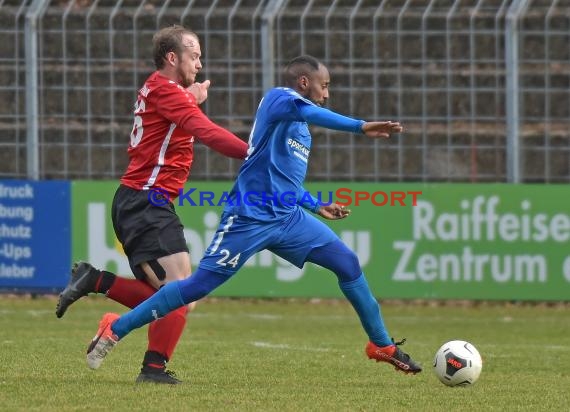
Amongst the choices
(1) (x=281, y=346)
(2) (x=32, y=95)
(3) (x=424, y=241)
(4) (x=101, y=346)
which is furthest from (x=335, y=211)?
(2) (x=32, y=95)

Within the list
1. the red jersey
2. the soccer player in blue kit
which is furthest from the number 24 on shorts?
the red jersey

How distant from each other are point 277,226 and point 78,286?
121cm

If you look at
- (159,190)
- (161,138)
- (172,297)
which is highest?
(161,138)

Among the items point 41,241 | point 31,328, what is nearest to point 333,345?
point 31,328

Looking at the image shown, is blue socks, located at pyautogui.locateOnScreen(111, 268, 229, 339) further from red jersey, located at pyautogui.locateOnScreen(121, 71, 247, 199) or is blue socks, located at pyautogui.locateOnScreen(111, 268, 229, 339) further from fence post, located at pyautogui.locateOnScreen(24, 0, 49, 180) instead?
fence post, located at pyautogui.locateOnScreen(24, 0, 49, 180)

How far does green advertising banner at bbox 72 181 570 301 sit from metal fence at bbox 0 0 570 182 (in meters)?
0.52

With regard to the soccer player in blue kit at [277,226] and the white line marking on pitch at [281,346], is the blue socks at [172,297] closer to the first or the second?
the soccer player in blue kit at [277,226]

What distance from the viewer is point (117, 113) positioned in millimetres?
14844

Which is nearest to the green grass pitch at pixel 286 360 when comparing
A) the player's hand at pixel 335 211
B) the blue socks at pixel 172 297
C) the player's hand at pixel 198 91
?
the blue socks at pixel 172 297

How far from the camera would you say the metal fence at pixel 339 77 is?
14.1 metres

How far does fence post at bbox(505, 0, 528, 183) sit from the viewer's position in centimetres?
1386

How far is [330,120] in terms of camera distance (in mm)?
7457

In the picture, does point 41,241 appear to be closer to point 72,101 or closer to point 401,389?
point 72,101

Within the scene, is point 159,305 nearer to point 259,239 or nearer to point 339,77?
point 259,239
